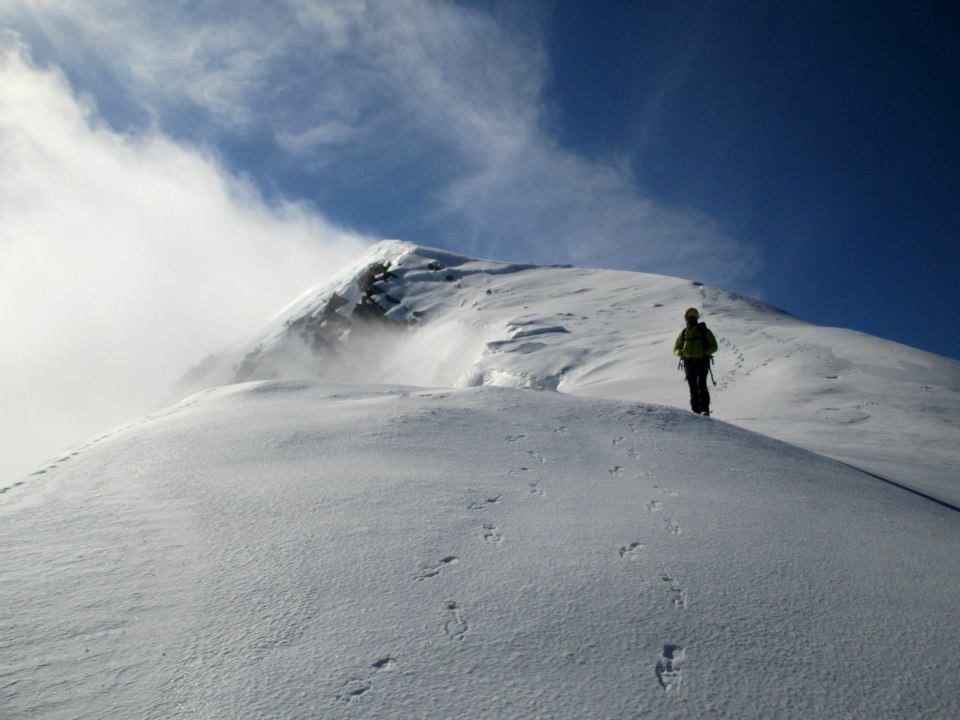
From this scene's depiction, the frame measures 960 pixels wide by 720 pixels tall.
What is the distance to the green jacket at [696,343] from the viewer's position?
8.25 metres

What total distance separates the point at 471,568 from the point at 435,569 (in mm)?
206

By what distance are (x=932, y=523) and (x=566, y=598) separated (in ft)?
11.9

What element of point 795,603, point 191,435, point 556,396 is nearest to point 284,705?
point 795,603

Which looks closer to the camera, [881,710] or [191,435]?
[881,710]

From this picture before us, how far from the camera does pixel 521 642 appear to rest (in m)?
2.36

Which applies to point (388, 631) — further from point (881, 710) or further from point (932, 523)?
point (932, 523)

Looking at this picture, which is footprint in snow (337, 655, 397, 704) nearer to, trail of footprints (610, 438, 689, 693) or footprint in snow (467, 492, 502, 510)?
trail of footprints (610, 438, 689, 693)

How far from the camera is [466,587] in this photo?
2.78m

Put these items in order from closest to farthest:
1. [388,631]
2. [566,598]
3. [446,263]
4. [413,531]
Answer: [388,631]
[566,598]
[413,531]
[446,263]

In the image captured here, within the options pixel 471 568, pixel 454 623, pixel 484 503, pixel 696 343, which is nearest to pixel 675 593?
A: pixel 471 568

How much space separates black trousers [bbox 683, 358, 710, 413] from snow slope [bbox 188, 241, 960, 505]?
1133 mm

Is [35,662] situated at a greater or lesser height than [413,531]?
lesser

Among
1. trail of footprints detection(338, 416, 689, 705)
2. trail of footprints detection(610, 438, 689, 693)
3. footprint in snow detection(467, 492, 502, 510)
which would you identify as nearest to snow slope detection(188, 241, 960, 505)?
trail of footprints detection(610, 438, 689, 693)

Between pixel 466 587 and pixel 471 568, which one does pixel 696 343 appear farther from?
pixel 466 587
